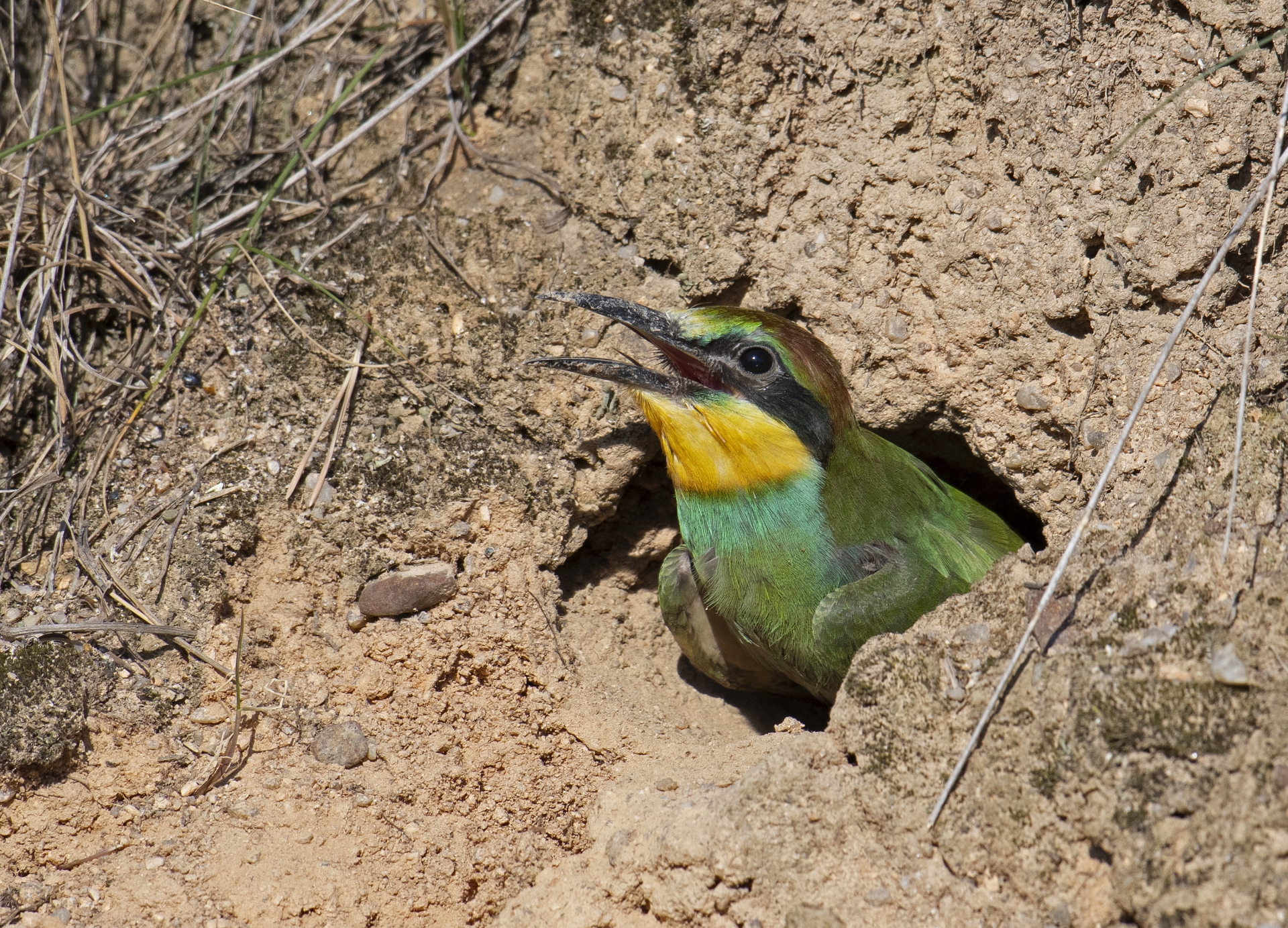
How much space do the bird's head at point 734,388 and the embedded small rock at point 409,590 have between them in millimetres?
720

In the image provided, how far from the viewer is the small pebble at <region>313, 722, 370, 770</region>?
265cm

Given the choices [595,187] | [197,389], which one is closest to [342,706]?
[197,389]

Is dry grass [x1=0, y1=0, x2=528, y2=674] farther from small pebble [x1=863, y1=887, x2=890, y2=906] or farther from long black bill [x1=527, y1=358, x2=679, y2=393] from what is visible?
small pebble [x1=863, y1=887, x2=890, y2=906]

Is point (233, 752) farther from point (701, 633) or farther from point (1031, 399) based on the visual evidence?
point (1031, 399)

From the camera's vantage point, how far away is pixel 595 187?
330 cm

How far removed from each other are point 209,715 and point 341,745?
0.36 meters

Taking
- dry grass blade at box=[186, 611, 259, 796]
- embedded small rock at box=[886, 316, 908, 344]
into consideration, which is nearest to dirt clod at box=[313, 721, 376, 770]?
dry grass blade at box=[186, 611, 259, 796]

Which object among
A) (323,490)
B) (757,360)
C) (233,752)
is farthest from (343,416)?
(757,360)

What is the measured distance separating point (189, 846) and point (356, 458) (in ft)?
3.78

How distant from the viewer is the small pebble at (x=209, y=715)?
2639 millimetres

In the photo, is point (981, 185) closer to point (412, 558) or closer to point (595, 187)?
point (595, 187)

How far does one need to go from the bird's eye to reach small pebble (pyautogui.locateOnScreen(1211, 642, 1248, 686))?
1439mm

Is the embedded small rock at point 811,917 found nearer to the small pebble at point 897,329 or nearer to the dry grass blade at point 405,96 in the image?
the small pebble at point 897,329

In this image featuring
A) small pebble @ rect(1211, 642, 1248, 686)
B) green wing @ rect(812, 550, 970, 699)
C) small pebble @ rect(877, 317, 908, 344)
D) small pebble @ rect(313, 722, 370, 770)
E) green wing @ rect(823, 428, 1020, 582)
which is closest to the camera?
small pebble @ rect(1211, 642, 1248, 686)
